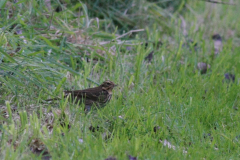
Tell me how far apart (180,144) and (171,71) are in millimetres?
1895

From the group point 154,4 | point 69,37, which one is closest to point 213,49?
point 154,4

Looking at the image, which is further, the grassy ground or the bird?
the bird

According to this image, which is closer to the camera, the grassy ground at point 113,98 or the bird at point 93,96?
→ the grassy ground at point 113,98

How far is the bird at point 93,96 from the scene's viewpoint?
3906 mm

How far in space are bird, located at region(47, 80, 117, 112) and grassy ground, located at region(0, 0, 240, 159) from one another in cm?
10

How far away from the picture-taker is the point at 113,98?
4.05m

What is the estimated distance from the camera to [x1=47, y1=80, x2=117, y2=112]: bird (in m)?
3.91

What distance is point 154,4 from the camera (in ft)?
23.0

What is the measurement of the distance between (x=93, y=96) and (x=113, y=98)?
0.23m

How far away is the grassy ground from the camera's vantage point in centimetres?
307

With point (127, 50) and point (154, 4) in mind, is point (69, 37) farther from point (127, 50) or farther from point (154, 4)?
point (154, 4)

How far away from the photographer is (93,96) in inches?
157

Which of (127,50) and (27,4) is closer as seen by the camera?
(27,4)

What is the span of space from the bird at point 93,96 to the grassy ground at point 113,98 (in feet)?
0.31
